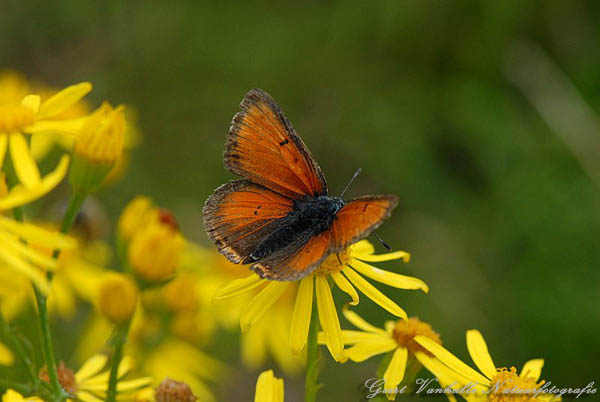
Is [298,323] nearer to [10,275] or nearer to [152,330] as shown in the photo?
[10,275]

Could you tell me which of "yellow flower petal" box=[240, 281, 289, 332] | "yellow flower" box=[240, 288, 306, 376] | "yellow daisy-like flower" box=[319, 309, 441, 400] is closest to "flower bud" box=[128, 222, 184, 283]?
"yellow flower petal" box=[240, 281, 289, 332]

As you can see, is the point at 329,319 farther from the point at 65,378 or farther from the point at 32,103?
the point at 32,103

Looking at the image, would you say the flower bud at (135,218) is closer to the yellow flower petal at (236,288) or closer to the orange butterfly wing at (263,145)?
the orange butterfly wing at (263,145)

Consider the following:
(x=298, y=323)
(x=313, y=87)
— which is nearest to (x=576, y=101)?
(x=313, y=87)

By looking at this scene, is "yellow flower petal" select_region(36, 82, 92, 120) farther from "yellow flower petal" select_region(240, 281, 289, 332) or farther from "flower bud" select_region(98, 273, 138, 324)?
"yellow flower petal" select_region(240, 281, 289, 332)

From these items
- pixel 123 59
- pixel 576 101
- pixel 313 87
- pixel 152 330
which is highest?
pixel 123 59

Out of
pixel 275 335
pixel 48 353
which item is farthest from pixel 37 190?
pixel 275 335
